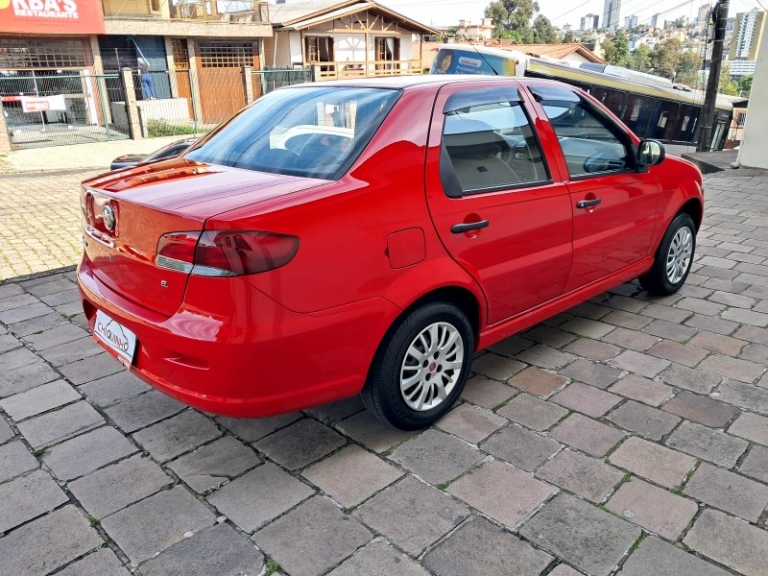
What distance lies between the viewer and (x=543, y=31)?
84188 mm

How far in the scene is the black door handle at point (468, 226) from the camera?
283 centimetres

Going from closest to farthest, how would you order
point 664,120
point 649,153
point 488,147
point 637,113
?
1. point 488,147
2. point 649,153
3. point 637,113
4. point 664,120

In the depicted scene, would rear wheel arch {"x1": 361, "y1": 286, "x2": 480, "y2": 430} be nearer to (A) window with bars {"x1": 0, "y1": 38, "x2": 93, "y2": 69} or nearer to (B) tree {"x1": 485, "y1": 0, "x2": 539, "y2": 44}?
(A) window with bars {"x1": 0, "y1": 38, "x2": 93, "y2": 69}

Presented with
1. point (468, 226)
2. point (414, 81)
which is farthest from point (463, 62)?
point (468, 226)

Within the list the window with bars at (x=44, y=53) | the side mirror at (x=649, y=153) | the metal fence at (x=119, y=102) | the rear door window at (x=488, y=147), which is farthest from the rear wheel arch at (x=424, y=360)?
the window with bars at (x=44, y=53)

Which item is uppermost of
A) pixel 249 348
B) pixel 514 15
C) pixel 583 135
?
pixel 514 15

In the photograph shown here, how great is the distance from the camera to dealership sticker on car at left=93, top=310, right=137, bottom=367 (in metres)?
2.63

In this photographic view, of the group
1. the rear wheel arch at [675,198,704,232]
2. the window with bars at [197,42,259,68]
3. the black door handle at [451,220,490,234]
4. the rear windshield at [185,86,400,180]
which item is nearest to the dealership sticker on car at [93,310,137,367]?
the rear windshield at [185,86,400,180]

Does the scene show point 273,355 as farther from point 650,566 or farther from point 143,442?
point 650,566

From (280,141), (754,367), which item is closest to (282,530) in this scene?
(280,141)

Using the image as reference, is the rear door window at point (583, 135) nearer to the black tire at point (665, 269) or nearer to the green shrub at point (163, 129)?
the black tire at point (665, 269)

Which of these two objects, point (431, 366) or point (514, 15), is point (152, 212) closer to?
point (431, 366)

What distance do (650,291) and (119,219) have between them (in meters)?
3.77

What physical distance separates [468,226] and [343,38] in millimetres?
30066
